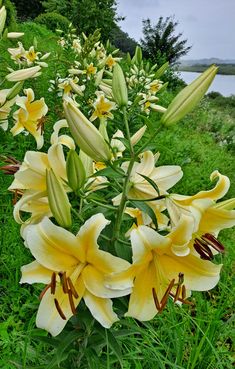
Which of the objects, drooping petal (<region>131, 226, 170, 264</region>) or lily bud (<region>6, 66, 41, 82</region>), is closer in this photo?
drooping petal (<region>131, 226, 170, 264</region>)

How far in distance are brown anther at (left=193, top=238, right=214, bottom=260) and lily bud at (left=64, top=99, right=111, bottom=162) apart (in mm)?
181

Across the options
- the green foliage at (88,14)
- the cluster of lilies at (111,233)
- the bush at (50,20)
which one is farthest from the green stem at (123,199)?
the green foliage at (88,14)

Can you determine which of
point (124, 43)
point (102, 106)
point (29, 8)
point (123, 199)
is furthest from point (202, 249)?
point (124, 43)

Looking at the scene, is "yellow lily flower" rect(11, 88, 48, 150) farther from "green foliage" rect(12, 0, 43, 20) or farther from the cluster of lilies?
"green foliage" rect(12, 0, 43, 20)

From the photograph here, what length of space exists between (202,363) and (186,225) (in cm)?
89

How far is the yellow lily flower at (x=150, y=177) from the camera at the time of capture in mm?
721

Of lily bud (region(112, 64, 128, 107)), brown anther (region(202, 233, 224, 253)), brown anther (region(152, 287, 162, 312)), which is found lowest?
brown anther (region(152, 287, 162, 312))

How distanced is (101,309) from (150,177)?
0.22m

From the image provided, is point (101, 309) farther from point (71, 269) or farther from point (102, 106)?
point (102, 106)

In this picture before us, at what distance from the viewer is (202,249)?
0.66 meters

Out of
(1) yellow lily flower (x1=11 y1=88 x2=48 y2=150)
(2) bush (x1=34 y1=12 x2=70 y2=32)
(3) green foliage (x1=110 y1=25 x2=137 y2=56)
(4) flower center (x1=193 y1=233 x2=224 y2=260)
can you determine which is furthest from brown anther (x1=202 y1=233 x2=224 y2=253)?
(3) green foliage (x1=110 y1=25 x2=137 y2=56)

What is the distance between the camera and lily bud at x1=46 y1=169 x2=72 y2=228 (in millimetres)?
622

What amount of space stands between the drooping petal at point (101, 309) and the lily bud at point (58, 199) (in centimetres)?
11

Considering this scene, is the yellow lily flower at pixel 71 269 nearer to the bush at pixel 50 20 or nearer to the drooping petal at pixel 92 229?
the drooping petal at pixel 92 229
